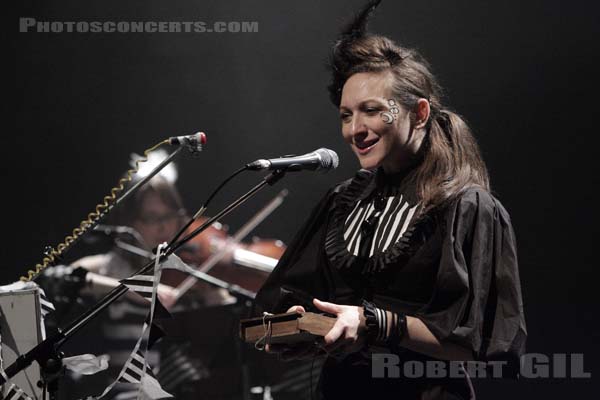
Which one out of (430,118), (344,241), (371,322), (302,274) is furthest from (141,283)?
(430,118)

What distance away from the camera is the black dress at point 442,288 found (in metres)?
1.40

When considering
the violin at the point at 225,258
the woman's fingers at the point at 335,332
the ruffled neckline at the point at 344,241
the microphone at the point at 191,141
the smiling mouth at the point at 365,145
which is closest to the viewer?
the woman's fingers at the point at 335,332

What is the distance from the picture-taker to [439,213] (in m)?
1.51

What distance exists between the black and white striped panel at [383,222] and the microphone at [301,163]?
127 millimetres

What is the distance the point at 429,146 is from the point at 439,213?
0.19 m

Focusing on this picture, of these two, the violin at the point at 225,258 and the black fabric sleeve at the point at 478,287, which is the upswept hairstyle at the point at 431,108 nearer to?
the black fabric sleeve at the point at 478,287

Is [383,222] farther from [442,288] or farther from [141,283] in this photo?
[141,283]

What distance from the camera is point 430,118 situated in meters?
1.66

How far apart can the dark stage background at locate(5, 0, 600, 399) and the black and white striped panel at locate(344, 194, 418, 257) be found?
1101mm

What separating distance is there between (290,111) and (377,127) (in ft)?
4.11

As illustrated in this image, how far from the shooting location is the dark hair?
1.56 metres

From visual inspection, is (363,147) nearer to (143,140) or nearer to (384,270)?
(384,270)

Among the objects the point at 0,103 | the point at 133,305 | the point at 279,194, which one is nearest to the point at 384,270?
the point at 279,194

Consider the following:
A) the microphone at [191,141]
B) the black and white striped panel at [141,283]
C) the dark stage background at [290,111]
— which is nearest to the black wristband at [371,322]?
the black and white striped panel at [141,283]
